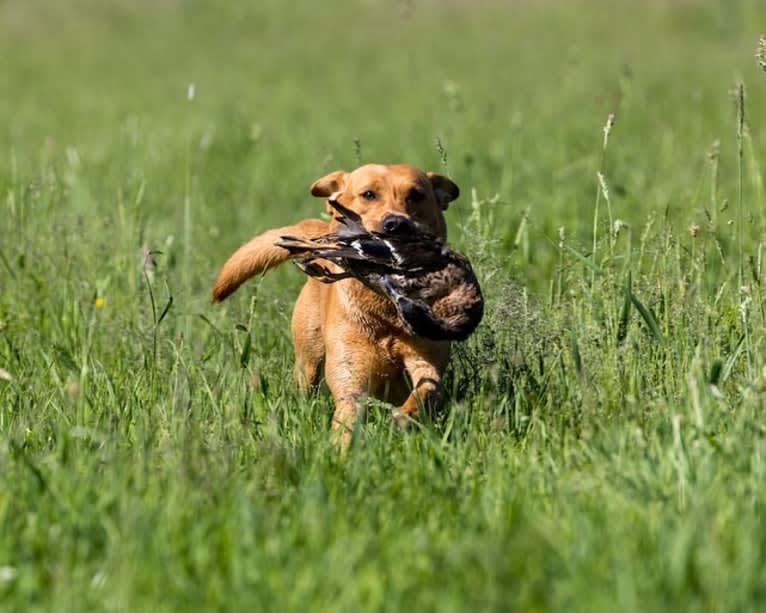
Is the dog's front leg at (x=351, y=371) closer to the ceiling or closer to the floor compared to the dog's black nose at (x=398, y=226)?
closer to the floor

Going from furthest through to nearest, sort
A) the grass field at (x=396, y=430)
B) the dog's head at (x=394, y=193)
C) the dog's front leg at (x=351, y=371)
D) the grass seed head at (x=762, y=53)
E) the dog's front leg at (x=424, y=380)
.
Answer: the dog's head at (x=394, y=193), the dog's front leg at (x=351, y=371), the dog's front leg at (x=424, y=380), the grass seed head at (x=762, y=53), the grass field at (x=396, y=430)

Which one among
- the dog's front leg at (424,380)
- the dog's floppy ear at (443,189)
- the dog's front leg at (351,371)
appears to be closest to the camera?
the dog's front leg at (424,380)

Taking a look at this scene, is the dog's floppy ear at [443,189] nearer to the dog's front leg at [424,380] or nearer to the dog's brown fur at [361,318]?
the dog's brown fur at [361,318]

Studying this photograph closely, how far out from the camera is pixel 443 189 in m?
5.09

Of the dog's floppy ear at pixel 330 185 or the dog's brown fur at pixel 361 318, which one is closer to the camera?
the dog's brown fur at pixel 361 318

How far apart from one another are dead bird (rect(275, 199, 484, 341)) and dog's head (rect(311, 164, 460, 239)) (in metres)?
0.47

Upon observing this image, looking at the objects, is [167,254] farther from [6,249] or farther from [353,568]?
[353,568]

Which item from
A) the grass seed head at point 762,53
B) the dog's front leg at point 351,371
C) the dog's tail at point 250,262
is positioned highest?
the grass seed head at point 762,53

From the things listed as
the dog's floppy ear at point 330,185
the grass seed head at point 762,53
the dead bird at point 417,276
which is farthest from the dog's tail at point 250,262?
the grass seed head at point 762,53

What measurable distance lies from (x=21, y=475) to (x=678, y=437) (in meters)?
1.53

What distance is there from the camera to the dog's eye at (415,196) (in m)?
4.80

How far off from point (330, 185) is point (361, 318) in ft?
2.68

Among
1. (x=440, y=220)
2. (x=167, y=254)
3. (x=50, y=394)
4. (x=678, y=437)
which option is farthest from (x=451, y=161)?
(x=678, y=437)

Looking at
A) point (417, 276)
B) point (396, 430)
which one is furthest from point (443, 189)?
point (396, 430)
